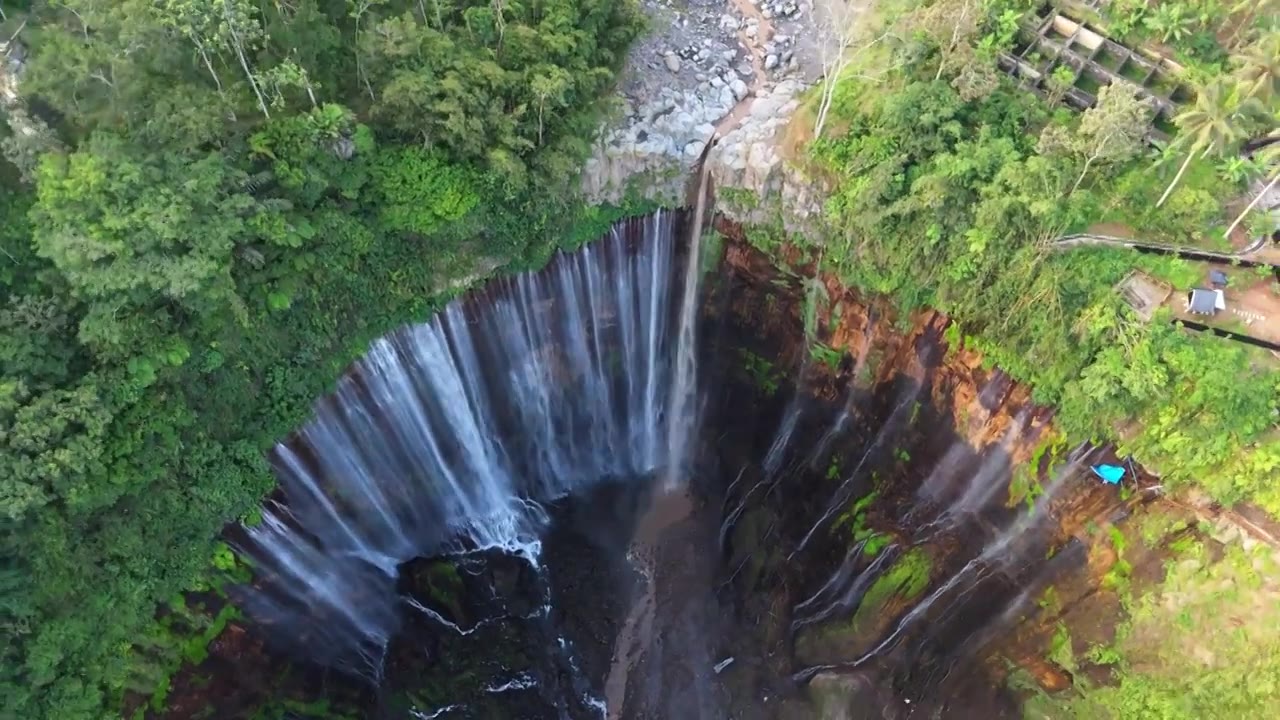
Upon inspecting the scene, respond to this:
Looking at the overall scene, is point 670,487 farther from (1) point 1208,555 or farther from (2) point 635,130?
(1) point 1208,555

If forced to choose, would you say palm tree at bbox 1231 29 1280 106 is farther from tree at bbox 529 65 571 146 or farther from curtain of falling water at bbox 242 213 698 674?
tree at bbox 529 65 571 146

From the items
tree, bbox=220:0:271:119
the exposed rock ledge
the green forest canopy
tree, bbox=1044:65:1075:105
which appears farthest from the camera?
the exposed rock ledge

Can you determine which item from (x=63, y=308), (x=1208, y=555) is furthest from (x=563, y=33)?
(x=1208, y=555)

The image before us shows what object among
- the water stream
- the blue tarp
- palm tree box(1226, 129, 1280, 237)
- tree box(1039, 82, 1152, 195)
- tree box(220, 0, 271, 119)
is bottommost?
the water stream

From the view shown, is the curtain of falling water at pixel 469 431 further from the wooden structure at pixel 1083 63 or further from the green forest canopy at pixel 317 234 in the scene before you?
the wooden structure at pixel 1083 63

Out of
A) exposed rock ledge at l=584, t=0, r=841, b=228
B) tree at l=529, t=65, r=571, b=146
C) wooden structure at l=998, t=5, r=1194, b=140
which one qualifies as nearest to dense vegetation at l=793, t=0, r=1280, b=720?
wooden structure at l=998, t=5, r=1194, b=140

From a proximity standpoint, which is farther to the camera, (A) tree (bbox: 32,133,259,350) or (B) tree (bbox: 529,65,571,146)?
(B) tree (bbox: 529,65,571,146)

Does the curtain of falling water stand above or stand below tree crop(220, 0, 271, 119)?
below

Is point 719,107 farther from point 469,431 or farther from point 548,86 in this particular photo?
point 469,431
